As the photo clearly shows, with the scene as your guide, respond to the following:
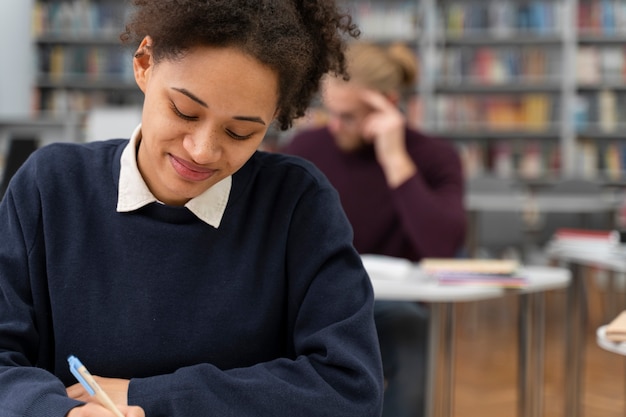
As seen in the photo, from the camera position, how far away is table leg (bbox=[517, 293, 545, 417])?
2023 mm

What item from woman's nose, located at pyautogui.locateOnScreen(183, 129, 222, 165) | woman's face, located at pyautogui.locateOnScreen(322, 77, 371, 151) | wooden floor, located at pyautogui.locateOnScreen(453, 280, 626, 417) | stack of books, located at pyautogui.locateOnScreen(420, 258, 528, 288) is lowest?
wooden floor, located at pyautogui.locateOnScreen(453, 280, 626, 417)

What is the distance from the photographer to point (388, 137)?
2246mm

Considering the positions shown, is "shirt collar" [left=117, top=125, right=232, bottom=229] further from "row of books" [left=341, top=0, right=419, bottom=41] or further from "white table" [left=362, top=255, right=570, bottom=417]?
"row of books" [left=341, top=0, right=419, bottom=41]

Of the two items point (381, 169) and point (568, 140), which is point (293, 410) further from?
point (568, 140)

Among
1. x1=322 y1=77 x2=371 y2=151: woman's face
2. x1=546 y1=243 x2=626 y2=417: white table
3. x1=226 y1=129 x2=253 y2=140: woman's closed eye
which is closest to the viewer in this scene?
x1=226 y1=129 x2=253 y2=140: woman's closed eye

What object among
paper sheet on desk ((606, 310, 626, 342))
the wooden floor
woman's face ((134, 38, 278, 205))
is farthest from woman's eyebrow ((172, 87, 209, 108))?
the wooden floor

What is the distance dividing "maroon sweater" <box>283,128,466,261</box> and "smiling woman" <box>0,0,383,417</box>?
1158 mm

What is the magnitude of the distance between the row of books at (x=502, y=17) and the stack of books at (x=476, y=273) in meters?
4.69

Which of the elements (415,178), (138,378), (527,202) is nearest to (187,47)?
(138,378)

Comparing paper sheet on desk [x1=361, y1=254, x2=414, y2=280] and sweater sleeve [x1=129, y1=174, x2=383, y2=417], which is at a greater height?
sweater sleeve [x1=129, y1=174, x2=383, y2=417]

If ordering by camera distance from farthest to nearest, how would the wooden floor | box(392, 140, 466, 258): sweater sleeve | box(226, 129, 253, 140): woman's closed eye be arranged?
1. the wooden floor
2. box(392, 140, 466, 258): sweater sleeve
3. box(226, 129, 253, 140): woman's closed eye

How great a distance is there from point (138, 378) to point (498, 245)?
4.16 m

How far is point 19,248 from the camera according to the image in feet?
3.12

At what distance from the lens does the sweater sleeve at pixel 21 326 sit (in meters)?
0.85
